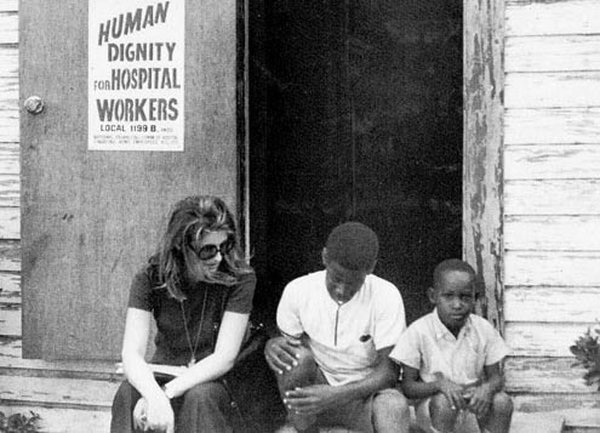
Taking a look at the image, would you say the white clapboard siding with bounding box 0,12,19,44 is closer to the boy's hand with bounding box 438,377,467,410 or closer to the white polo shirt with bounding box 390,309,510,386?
the white polo shirt with bounding box 390,309,510,386

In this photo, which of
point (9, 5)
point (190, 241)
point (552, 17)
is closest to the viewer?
point (190, 241)

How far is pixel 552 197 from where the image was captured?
477 centimetres

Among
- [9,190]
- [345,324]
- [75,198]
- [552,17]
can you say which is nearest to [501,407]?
[345,324]

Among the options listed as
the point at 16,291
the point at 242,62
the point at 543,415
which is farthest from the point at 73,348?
the point at 543,415

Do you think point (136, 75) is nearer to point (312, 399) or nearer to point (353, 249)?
point (353, 249)

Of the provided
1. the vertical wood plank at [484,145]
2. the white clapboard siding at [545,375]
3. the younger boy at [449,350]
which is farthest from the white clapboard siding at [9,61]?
the white clapboard siding at [545,375]

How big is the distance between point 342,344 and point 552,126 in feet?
4.34

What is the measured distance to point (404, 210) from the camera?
5.79m

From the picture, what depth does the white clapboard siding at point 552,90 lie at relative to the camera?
4703mm

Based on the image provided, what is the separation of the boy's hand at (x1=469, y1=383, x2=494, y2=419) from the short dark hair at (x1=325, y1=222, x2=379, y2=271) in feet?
2.07

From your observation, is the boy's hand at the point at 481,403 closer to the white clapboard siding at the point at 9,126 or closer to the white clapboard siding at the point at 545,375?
the white clapboard siding at the point at 545,375

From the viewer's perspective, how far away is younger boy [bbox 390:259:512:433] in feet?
14.1

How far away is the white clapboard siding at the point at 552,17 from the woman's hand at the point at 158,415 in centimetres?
213

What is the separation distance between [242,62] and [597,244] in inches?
70.7
